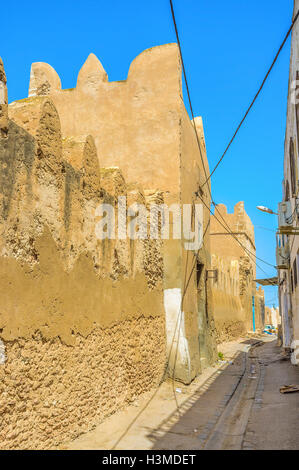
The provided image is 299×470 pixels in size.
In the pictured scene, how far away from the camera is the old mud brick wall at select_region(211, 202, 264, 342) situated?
19.3 meters

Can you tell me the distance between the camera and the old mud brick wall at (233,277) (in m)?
19.3

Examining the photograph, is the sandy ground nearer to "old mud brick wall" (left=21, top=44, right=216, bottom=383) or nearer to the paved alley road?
the paved alley road

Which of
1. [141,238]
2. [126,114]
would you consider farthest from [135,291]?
[126,114]

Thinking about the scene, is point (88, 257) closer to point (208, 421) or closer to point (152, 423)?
point (152, 423)

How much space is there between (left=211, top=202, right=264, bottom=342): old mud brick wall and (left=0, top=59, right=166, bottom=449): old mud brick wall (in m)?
11.9

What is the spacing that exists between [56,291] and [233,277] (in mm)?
19606

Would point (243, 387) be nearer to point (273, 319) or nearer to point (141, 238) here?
point (141, 238)

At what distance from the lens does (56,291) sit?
4.72m

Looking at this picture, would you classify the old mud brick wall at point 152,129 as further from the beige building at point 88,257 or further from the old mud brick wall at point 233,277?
the old mud brick wall at point 233,277

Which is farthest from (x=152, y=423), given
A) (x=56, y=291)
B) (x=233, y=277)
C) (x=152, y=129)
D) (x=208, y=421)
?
(x=233, y=277)

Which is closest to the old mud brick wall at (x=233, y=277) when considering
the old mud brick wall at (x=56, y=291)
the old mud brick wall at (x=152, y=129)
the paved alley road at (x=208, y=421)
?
the old mud brick wall at (x=152, y=129)

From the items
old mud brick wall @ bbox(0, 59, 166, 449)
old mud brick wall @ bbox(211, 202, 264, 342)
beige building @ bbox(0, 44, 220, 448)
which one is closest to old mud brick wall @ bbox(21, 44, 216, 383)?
beige building @ bbox(0, 44, 220, 448)

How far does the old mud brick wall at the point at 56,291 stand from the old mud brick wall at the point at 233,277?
1191cm
